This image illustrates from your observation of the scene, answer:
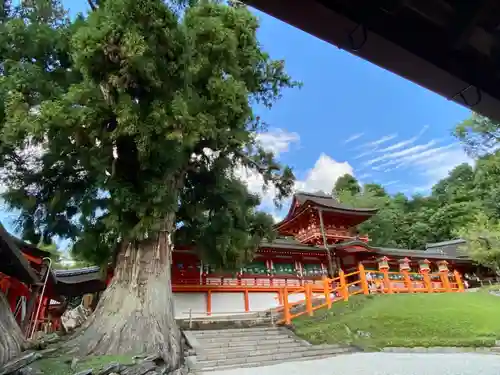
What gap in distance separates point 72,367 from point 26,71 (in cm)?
680

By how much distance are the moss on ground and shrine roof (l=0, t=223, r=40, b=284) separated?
215 centimetres

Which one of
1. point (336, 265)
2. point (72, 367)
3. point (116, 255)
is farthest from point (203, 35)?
point (336, 265)

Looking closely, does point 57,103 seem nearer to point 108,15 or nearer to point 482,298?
point 108,15

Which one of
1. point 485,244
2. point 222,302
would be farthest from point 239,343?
point 485,244

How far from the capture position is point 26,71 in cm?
809

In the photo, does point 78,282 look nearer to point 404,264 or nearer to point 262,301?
point 262,301

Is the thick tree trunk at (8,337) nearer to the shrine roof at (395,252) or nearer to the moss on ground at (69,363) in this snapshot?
the moss on ground at (69,363)

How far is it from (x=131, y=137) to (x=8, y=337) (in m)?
4.43

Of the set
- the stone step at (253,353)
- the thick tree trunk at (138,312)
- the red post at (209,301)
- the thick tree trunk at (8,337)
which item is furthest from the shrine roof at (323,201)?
the thick tree trunk at (8,337)

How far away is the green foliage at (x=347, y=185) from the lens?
159ft

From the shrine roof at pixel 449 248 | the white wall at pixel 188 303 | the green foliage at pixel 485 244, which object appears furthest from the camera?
the shrine roof at pixel 449 248

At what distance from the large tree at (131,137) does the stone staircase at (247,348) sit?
3.61ft

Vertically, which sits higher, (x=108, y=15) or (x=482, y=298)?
(x=108, y=15)

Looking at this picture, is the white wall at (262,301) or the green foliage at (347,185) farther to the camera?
the green foliage at (347,185)
